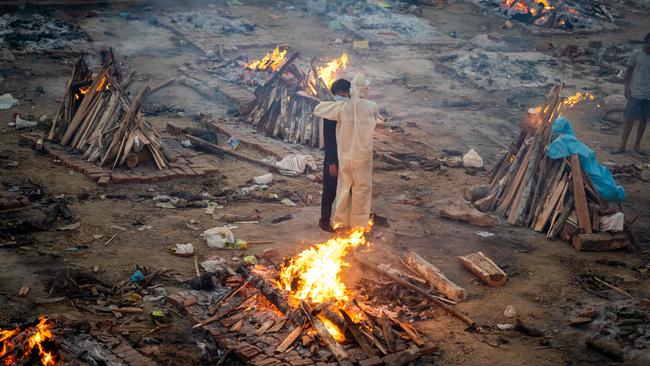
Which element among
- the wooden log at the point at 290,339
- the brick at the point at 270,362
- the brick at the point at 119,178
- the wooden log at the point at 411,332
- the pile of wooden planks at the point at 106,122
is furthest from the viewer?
the pile of wooden planks at the point at 106,122

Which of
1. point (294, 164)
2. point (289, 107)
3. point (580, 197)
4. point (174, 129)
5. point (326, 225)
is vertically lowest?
point (174, 129)

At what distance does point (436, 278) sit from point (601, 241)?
244 cm

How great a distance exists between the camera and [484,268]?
292 inches

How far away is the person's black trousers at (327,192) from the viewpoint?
828 cm

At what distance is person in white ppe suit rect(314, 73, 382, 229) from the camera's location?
7757 millimetres

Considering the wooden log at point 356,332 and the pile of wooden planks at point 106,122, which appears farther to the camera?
the pile of wooden planks at point 106,122

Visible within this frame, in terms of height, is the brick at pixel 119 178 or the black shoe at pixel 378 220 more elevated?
the black shoe at pixel 378 220

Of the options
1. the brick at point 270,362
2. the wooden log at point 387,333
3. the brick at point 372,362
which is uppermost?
the wooden log at point 387,333

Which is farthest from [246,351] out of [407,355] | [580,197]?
[580,197]

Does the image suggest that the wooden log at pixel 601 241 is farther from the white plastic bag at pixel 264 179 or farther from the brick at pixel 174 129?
the brick at pixel 174 129

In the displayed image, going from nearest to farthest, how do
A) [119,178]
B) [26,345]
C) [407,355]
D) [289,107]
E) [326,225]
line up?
[26,345] < [407,355] < [326,225] < [119,178] < [289,107]

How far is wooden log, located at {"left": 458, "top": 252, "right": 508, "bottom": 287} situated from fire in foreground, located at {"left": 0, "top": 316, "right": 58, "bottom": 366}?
4.24 m

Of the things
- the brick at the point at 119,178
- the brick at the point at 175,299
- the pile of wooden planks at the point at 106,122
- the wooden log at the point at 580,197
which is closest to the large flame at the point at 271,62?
the pile of wooden planks at the point at 106,122

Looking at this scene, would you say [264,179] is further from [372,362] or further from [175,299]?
[372,362]
